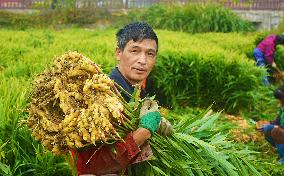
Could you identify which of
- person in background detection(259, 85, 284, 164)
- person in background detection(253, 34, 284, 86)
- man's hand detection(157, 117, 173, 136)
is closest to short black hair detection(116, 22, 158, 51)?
man's hand detection(157, 117, 173, 136)

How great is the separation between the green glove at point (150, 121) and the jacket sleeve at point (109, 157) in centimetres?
8

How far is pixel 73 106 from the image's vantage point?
2154 millimetres

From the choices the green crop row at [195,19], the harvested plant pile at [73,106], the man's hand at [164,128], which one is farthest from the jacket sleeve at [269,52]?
the harvested plant pile at [73,106]

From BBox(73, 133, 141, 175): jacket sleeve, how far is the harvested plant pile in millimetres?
67

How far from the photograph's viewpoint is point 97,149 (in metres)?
2.21

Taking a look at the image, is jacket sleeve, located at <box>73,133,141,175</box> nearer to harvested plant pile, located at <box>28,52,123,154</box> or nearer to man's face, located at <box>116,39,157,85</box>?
harvested plant pile, located at <box>28,52,123,154</box>

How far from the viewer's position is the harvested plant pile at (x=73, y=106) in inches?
82.2

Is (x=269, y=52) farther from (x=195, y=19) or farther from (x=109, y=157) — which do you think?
(x=109, y=157)

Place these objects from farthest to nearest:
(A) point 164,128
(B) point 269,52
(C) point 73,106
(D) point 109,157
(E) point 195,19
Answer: (E) point 195,19 → (B) point 269,52 → (A) point 164,128 → (D) point 109,157 → (C) point 73,106

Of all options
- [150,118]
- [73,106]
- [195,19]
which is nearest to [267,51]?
[195,19]

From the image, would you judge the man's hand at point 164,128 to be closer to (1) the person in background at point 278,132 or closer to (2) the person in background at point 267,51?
(1) the person in background at point 278,132

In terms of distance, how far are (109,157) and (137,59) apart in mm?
874

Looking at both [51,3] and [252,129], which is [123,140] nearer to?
[252,129]

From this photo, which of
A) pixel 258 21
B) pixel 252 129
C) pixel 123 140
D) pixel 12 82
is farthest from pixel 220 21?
pixel 123 140
